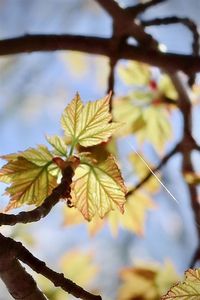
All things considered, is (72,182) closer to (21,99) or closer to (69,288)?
(69,288)

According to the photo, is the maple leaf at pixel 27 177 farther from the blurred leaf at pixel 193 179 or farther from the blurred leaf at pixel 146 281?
the blurred leaf at pixel 146 281

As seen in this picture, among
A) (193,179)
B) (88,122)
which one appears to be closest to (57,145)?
(88,122)

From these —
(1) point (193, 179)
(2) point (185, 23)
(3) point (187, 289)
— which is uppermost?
(2) point (185, 23)

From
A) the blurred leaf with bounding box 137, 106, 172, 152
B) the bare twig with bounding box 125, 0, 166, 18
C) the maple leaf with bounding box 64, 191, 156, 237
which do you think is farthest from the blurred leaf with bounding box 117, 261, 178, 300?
the bare twig with bounding box 125, 0, 166, 18

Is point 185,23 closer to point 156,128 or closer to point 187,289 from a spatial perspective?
point 156,128

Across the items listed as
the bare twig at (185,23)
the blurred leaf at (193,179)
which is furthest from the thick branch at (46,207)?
the bare twig at (185,23)
